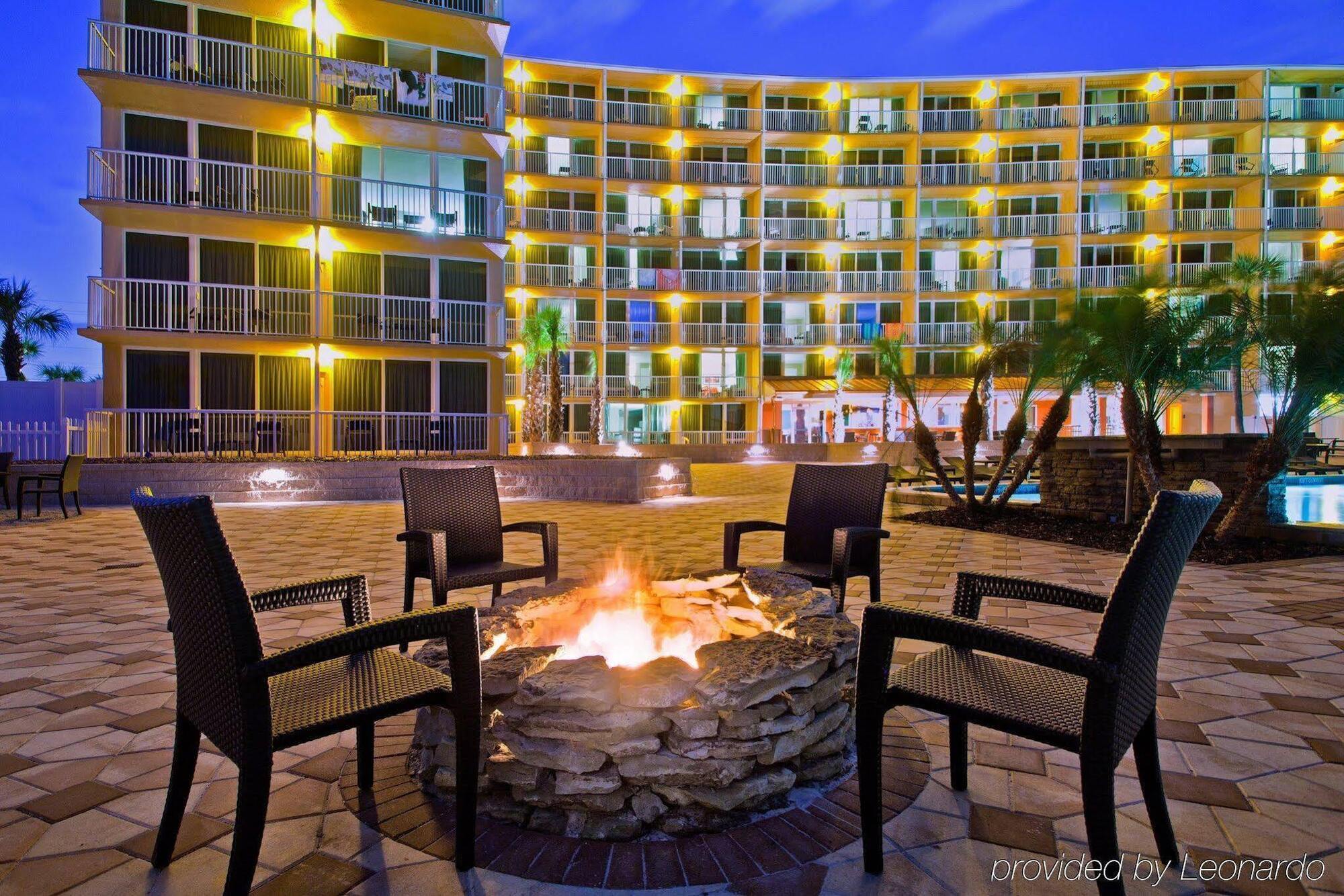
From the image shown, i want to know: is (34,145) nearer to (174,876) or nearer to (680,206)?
(680,206)

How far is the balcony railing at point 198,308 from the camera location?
1446 centimetres

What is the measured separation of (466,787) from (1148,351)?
720 cm

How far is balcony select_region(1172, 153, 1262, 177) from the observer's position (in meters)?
32.0

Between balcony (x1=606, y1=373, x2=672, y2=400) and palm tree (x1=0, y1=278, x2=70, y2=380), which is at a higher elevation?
palm tree (x1=0, y1=278, x2=70, y2=380)

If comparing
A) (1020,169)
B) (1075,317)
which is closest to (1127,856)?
(1075,317)

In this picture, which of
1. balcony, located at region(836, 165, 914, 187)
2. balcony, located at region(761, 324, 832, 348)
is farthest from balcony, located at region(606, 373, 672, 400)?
balcony, located at region(836, 165, 914, 187)

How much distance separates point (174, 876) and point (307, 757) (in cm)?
72

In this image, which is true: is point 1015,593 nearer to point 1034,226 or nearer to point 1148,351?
point 1148,351

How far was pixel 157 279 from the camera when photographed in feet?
50.6

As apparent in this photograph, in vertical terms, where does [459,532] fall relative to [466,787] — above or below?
above

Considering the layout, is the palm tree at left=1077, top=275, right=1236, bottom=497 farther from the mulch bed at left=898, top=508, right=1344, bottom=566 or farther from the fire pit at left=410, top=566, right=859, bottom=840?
the fire pit at left=410, top=566, right=859, bottom=840

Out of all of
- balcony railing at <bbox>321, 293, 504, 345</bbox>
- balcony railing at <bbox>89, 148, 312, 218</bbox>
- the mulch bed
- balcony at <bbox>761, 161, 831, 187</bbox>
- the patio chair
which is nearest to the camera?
the mulch bed

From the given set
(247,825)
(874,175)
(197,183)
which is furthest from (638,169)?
(247,825)

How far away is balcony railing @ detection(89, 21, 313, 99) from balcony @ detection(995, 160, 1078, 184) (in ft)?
92.8
